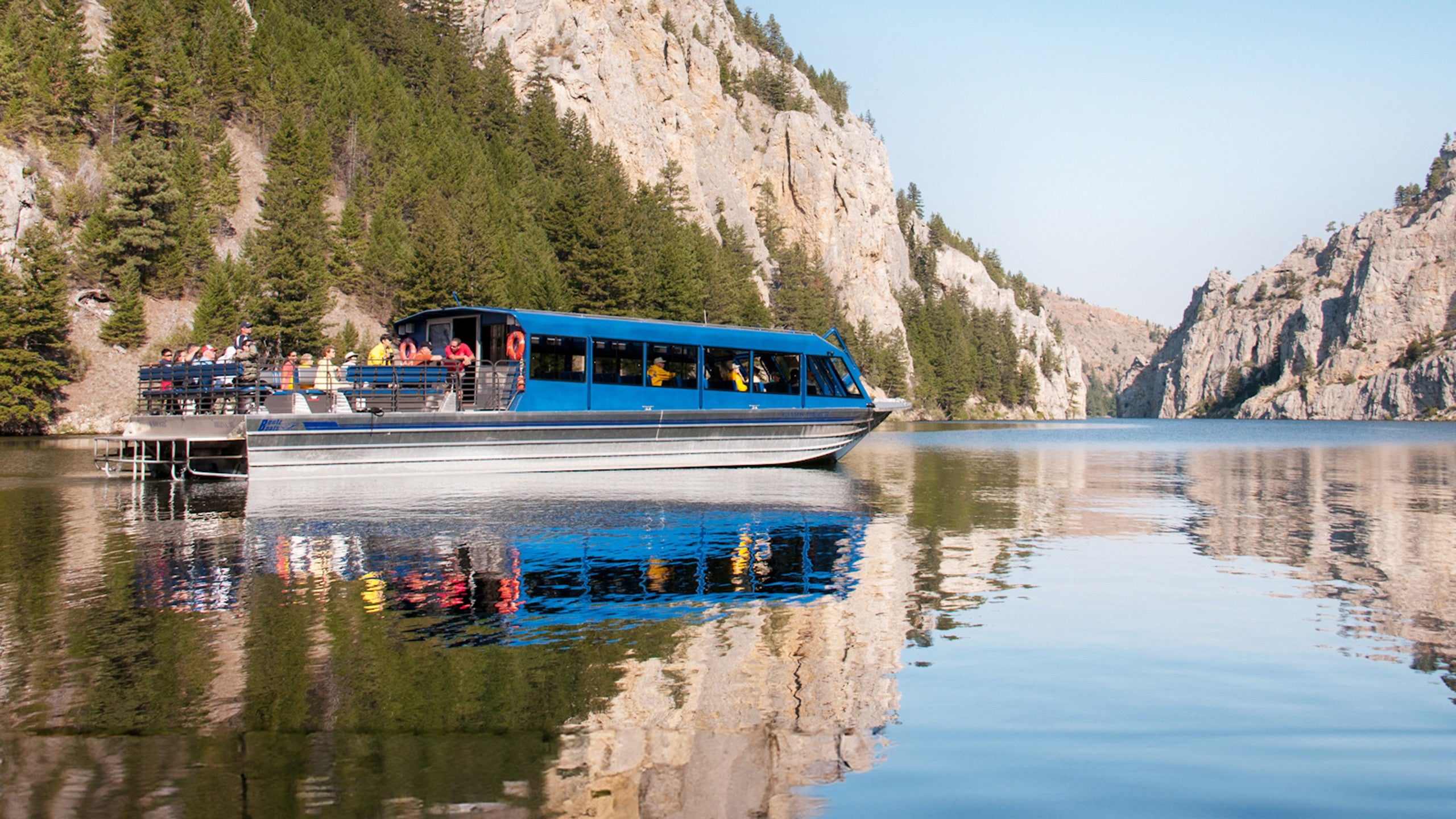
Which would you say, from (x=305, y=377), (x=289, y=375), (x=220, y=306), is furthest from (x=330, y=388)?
(x=220, y=306)

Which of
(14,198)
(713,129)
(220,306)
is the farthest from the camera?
(713,129)

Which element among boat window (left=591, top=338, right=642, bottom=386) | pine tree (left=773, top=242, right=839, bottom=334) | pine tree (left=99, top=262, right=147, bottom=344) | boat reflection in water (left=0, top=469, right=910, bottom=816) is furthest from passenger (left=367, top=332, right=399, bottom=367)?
pine tree (left=773, top=242, right=839, bottom=334)

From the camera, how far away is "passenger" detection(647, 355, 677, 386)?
1081 inches

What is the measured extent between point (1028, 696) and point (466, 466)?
19551mm

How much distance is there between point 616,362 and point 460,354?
13.3ft

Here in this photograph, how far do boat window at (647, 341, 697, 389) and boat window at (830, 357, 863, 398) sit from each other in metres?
4.92

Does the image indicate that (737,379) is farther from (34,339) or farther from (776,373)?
(34,339)

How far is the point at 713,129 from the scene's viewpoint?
458 ft

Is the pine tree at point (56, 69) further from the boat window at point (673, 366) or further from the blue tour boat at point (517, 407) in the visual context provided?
the boat window at point (673, 366)

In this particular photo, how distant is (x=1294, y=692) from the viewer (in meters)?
7.30

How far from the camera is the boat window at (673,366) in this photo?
1083 inches

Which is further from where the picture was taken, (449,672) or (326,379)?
(326,379)

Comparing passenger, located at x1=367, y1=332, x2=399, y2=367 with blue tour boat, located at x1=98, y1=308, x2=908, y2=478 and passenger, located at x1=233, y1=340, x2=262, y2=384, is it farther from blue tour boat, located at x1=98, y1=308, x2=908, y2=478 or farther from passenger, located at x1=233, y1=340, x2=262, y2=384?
passenger, located at x1=233, y1=340, x2=262, y2=384

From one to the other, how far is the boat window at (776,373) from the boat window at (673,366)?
6.86ft
